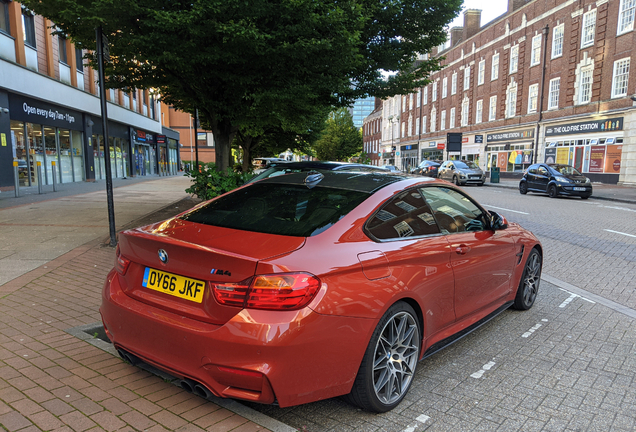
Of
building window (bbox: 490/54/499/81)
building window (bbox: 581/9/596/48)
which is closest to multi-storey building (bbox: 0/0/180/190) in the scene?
building window (bbox: 581/9/596/48)

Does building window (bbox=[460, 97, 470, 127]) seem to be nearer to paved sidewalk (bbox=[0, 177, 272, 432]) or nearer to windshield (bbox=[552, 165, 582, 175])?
windshield (bbox=[552, 165, 582, 175])

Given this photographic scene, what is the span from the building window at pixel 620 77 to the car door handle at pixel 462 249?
2971 centimetres

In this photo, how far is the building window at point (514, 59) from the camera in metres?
37.2

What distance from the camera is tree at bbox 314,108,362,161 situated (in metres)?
68.4

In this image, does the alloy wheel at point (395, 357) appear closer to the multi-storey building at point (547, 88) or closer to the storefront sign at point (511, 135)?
the multi-storey building at point (547, 88)

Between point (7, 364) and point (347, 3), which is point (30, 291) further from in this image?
point (347, 3)

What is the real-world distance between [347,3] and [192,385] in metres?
8.17

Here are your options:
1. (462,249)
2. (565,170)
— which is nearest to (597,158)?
(565,170)

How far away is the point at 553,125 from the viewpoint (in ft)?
106

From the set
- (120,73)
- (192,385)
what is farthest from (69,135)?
(192,385)

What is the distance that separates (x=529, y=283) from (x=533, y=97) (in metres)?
35.2

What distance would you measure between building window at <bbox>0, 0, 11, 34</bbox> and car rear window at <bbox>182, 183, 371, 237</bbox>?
19666 millimetres

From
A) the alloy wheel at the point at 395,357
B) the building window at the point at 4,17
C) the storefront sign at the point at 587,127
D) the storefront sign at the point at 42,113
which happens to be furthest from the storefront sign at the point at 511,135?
the alloy wheel at the point at 395,357

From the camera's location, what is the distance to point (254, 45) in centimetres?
812
